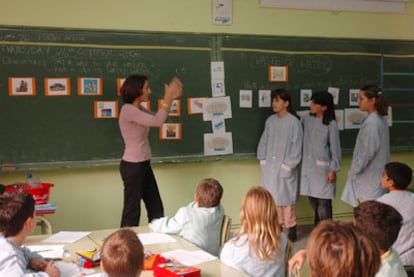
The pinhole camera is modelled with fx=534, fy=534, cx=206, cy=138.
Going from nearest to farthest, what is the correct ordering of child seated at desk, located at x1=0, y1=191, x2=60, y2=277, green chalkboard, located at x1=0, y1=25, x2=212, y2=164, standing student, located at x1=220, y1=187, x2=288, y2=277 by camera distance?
child seated at desk, located at x1=0, y1=191, x2=60, y2=277 < standing student, located at x1=220, y1=187, x2=288, y2=277 < green chalkboard, located at x1=0, y1=25, x2=212, y2=164

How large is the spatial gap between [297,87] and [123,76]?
1.86 meters

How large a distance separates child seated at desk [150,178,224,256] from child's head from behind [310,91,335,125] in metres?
2.33

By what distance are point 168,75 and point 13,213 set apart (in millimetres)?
2799

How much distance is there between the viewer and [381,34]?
594 centimetres

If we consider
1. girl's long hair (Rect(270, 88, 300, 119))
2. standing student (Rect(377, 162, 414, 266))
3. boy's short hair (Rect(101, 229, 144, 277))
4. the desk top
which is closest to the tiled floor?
girl's long hair (Rect(270, 88, 300, 119))

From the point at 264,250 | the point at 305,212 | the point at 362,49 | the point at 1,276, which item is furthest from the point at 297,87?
the point at 1,276

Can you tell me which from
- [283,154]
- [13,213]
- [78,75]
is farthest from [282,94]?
[13,213]

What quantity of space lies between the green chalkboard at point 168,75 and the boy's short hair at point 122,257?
2896 millimetres

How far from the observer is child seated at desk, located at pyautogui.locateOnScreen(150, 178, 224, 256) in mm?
3145

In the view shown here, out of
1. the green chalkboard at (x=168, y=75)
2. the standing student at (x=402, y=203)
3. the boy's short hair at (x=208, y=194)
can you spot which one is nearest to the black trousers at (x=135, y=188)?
the green chalkboard at (x=168, y=75)

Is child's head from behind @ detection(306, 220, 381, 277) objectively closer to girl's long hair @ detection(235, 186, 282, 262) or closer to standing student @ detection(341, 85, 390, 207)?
girl's long hair @ detection(235, 186, 282, 262)

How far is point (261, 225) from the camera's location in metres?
2.61

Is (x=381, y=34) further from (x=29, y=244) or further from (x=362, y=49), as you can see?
(x=29, y=244)

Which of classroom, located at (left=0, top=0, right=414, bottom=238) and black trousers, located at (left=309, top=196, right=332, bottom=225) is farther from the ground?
classroom, located at (left=0, top=0, right=414, bottom=238)
